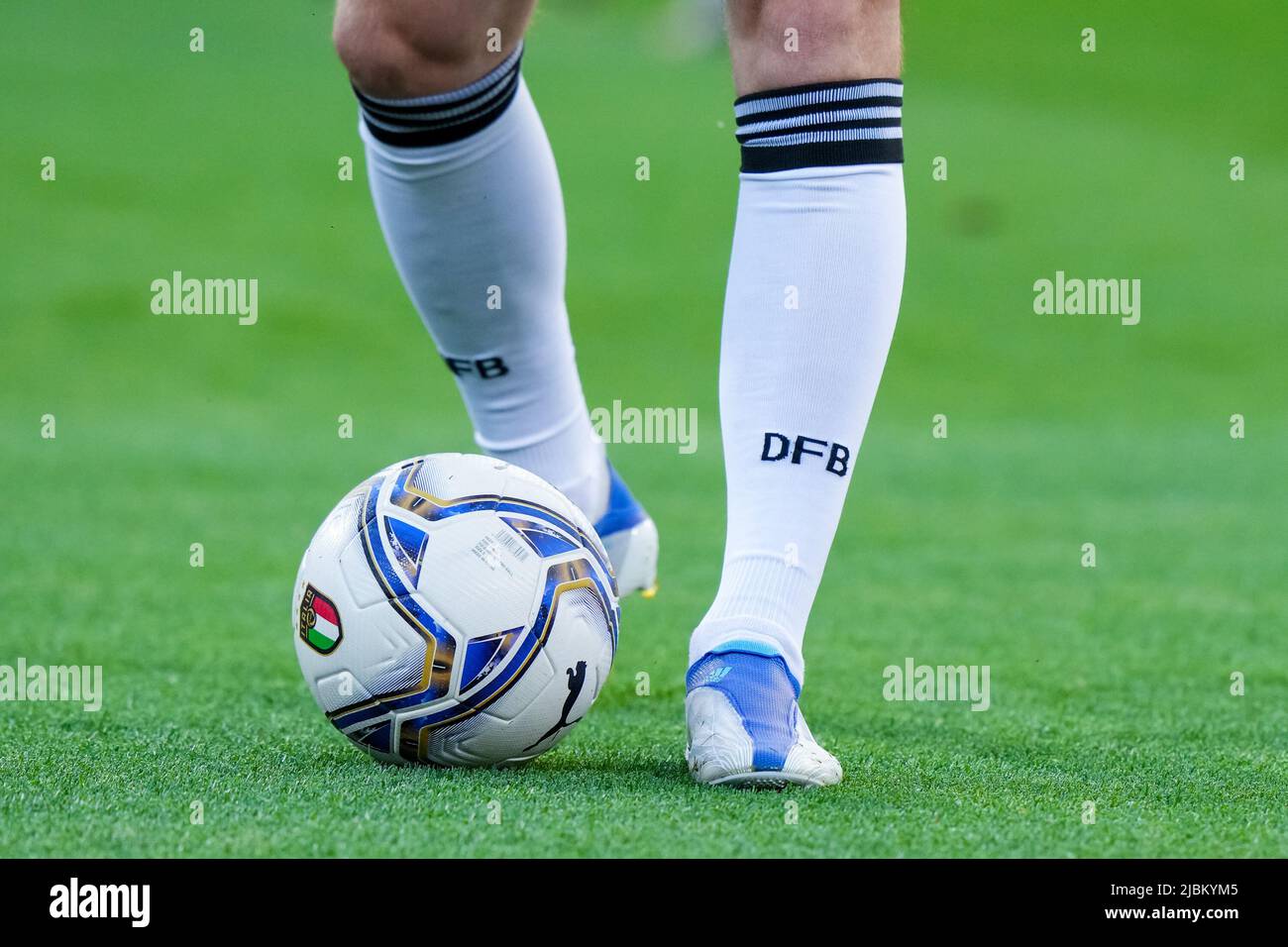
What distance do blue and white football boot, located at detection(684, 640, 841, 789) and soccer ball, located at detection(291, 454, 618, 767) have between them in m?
0.14

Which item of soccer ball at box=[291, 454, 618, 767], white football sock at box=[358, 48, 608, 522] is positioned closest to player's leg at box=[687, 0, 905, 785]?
soccer ball at box=[291, 454, 618, 767]

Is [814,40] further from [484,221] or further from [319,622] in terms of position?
[319,622]

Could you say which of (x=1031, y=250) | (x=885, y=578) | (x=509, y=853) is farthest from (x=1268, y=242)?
(x=509, y=853)

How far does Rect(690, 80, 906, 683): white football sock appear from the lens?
172 centimetres

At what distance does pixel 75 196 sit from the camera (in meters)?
12.6

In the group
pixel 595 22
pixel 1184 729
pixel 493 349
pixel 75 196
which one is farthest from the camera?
pixel 595 22

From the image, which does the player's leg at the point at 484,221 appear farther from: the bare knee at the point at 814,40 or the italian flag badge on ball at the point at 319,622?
the italian flag badge on ball at the point at 319,622

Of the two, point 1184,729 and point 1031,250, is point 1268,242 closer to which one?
point 1031,250

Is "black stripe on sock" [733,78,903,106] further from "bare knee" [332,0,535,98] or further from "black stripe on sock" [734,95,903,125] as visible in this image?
"bare knee" [332,0,535,98]

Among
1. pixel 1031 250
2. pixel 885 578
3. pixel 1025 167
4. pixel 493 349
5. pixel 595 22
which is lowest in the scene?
pixel 885 578

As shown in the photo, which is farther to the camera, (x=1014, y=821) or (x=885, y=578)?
(x=885, y=578)

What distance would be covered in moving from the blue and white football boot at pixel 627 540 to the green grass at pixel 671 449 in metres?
0.18

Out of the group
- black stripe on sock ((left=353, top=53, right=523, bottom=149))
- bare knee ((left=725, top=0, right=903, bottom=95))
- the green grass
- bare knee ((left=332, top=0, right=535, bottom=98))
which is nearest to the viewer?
the green grass

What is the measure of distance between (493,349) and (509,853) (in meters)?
1.09
